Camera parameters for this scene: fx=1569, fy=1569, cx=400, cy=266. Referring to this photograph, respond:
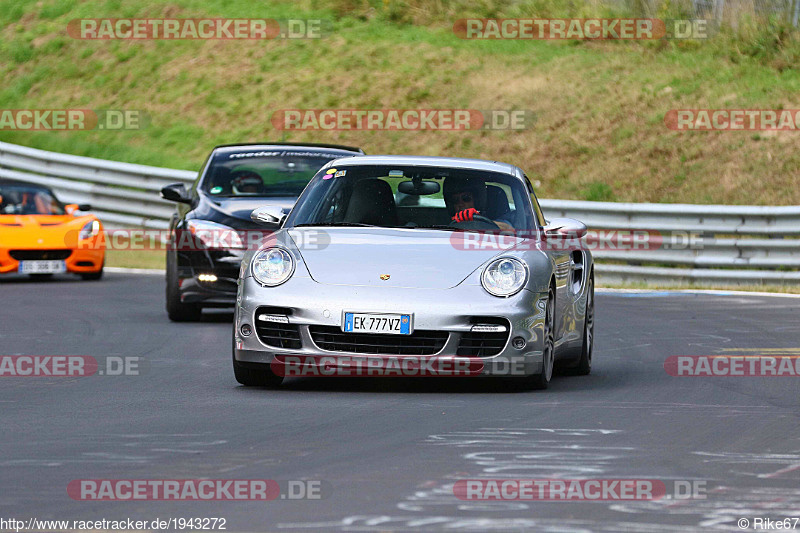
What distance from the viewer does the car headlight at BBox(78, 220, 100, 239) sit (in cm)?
1970

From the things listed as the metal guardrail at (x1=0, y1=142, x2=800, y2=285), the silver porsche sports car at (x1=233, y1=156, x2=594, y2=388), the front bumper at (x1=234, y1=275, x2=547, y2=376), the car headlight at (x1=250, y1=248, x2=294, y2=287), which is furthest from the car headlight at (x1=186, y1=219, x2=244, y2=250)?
the metal guardrail at (x1=0, y1=142, x2=800, y2=285)

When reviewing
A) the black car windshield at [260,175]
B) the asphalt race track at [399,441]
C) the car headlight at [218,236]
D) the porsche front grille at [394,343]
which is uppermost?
the black car windshield at [260,175]

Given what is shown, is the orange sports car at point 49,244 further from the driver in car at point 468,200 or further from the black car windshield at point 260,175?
the driver in car at point 468,200

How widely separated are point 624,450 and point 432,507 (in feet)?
5.35

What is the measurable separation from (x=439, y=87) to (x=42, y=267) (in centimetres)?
1189

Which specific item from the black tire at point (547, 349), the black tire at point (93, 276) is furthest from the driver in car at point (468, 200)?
the black tire at point (93, 276)

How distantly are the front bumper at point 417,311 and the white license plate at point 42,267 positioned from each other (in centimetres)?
1080

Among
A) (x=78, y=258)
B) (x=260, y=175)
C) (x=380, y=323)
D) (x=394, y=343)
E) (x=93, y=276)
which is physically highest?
(x=260, y=175)

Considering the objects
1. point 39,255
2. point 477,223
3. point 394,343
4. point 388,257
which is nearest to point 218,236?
point 477,223

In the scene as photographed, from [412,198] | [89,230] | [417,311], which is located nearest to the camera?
[417,311]

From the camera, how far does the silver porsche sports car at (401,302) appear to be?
28.9 feet

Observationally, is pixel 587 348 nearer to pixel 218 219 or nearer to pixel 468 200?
pixel 468 200

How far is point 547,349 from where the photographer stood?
30.1 feet

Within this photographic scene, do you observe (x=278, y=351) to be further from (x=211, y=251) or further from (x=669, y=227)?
(x=669, y=227)
